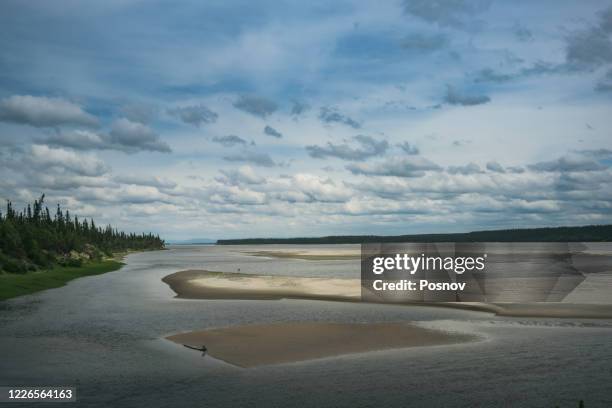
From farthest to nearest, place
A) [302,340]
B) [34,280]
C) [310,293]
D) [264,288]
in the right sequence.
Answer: [34,280], [264,288], [310,293], [302,340]

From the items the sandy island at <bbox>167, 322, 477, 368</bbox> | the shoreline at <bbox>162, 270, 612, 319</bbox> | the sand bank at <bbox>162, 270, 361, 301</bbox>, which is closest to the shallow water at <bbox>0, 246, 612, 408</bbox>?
the sandy island at <bbox>167, 322, 477, 368</bbox>

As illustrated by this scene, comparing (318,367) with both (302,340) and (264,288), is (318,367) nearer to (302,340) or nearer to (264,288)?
(302,340)

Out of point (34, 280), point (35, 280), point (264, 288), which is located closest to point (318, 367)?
point (264, 288)

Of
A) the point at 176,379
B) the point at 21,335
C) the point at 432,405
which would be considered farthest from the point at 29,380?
the point at 432,405

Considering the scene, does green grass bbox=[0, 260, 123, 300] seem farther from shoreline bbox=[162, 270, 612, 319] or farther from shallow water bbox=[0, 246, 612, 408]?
shallow water bbox=[0, 246, 612, 408]

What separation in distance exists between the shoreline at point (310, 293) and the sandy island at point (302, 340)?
1140 cm

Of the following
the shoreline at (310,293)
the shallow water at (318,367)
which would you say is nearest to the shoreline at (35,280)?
the shoreline at (310,293)

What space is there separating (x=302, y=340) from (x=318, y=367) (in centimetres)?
589

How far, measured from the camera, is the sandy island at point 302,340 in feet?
81.0

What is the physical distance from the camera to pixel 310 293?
2025 inches

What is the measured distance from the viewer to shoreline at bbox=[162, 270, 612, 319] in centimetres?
3772

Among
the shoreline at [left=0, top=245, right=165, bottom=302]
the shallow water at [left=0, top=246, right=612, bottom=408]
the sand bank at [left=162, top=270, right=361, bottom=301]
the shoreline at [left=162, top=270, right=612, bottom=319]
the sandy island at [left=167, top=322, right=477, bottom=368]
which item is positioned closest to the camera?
the shallow water at [left=0, top=246, right=612, bottom=408]

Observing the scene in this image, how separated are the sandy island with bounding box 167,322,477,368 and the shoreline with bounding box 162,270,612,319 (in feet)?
37.4

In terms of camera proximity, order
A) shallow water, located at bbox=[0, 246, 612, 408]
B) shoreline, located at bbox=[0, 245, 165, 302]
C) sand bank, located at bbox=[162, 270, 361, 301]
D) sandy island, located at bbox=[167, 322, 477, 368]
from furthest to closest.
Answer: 1. sand bank, located at bbox=[162, 270, 361, 301]
2. shoreline, located at bbox=[0, 245, 165, 302]
3. sandy island, located at bbox=[167, 322, 477, 368]
4. shallow water, located at bbox=[0, 246, 612, 408]
